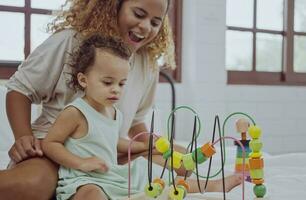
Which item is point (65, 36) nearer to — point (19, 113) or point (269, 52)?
point (19, 113)

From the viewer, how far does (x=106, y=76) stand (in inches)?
40.4

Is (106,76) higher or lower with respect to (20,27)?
lower

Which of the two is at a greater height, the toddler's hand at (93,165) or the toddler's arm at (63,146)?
the toddler's arm at (63,146)

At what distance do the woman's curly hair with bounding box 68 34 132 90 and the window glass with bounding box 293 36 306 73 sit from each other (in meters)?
2.23

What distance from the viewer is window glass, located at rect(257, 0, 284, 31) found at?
295cm

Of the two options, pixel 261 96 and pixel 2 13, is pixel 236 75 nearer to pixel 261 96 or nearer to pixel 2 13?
pixel 261 96

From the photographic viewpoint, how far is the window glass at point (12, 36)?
221 cm

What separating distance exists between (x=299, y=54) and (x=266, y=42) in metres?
0.27

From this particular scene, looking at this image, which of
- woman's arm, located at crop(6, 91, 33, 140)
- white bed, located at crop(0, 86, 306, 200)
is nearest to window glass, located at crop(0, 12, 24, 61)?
white bed, located at crop(0, 86, 306, 200)

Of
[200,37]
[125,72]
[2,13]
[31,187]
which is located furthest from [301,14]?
[31,187]

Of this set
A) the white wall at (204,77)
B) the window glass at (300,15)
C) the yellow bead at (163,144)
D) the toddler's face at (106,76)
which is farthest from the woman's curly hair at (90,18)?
the window glass at (300,15)

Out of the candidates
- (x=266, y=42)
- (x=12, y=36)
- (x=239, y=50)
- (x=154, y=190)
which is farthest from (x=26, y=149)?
(x=266, y=42)

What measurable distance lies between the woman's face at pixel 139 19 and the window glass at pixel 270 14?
1.83 metres

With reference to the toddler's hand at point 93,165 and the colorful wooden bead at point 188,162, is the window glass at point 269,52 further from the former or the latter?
the colorful wooden bead at point 188,162
